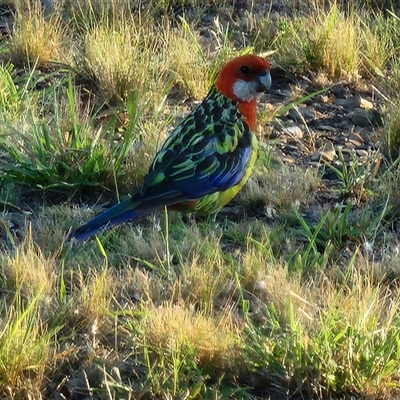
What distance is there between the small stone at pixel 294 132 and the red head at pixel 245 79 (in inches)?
30.3

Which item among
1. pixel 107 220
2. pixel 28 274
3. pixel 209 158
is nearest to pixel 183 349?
pixel 28 274

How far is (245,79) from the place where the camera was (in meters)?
4.76

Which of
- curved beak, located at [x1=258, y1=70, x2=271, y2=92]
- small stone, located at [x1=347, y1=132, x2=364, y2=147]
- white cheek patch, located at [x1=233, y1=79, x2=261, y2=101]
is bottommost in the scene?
small stone, located at [x1=347, y1=132, x2=364, y2=147]

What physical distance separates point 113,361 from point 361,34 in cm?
→ 334

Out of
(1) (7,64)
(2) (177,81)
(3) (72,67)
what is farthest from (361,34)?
(1) (7,64)

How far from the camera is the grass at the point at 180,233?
11.1ft

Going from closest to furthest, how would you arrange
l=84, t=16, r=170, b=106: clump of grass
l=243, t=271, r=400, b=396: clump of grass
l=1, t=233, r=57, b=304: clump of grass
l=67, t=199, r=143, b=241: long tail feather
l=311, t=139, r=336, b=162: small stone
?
l=243, t=271, r=400, b=396: clump of grass, l=1, t=233, r=57, b=304: clump of grass, l=67, t=199, r=143, b=241: long tail feather, l=311, t=139, r=336, b=162: small stone, l=84, t=16, r=170, b=106: clump of grass

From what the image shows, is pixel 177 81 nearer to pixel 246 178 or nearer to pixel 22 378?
pixel 246 178

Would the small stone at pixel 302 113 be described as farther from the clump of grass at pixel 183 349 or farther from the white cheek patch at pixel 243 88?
the clump of grass at pixel 183 349

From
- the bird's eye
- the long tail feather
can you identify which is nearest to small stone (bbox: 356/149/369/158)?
the bird's eye

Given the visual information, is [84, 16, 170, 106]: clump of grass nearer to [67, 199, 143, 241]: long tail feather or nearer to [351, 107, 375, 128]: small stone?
[351, 107, 375, 128]: small stone

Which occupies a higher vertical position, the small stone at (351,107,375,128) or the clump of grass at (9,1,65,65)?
the clump of grass at (9,1,65,65)

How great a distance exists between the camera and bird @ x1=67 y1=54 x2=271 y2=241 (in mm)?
4357

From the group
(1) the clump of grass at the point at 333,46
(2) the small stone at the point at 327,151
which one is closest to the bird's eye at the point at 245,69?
(2) the small stone at the point at 327,151
